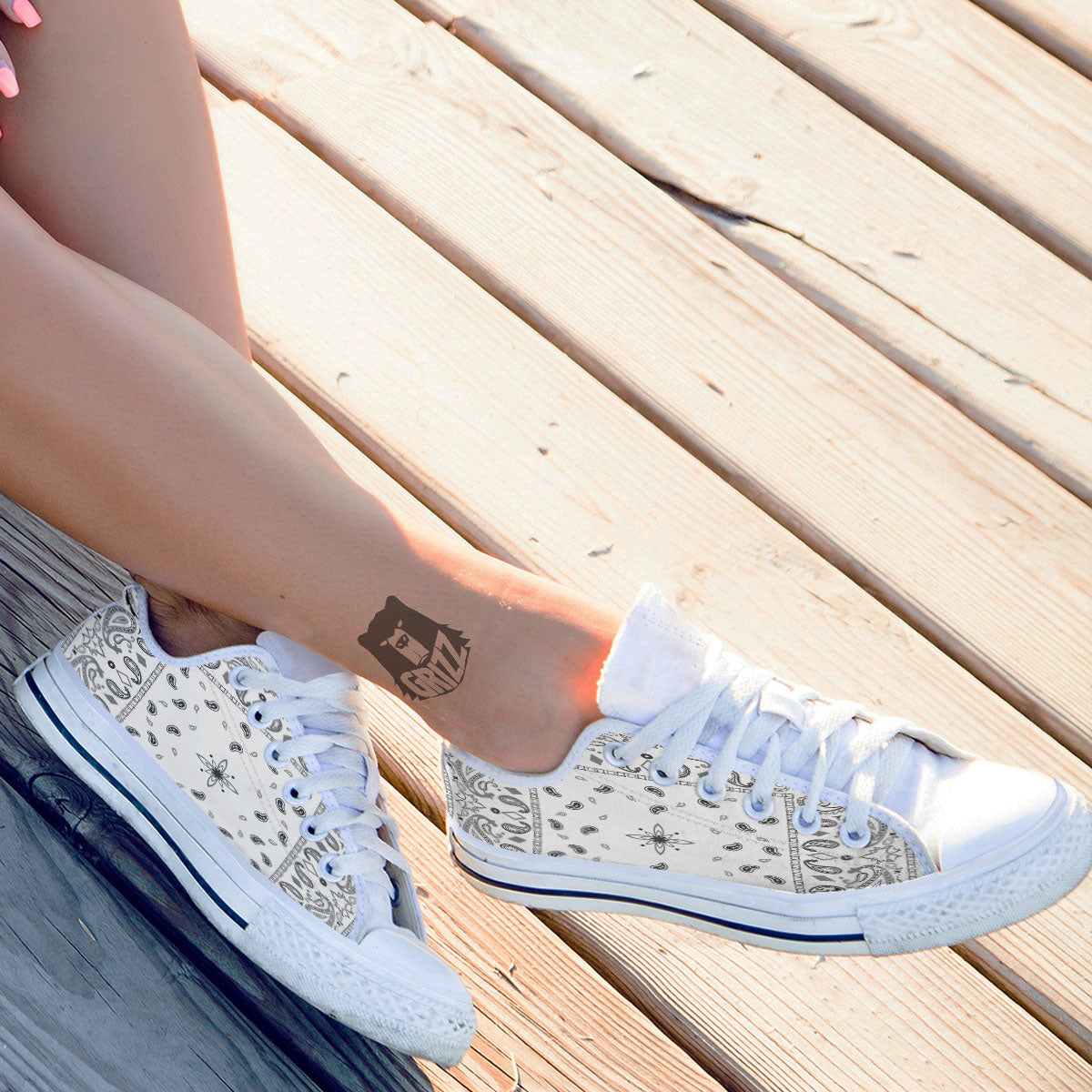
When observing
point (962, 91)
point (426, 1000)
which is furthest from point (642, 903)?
point (962, 91)

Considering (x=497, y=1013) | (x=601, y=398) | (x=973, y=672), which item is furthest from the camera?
(x=601, y=398)

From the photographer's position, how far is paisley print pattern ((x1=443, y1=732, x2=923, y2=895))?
30.7 inches

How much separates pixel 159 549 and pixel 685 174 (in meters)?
0.81

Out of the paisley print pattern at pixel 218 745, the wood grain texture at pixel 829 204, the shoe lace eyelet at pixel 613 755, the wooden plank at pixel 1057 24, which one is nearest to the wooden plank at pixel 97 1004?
the paisley print pattern at pixel 218 745

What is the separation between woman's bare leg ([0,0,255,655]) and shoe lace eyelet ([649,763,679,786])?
33 centimetres

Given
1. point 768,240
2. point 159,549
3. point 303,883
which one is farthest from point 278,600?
point 768,240

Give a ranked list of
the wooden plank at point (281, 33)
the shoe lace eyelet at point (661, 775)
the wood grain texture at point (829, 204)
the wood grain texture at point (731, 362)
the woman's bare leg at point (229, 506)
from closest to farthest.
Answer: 1. the woman's bare leg at point (229, 506)
2. the shoe lace eyelet at point (661, 775)
3. the wood grain texture at point (731, 362)
4. the wood grain texture at point (829, 204)
5. the wooden plank at point (281, 33)

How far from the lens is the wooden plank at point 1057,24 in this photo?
4.28 feet

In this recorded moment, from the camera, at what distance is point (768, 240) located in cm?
120

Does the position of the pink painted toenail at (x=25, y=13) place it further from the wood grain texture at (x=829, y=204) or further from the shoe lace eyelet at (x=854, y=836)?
the shoe lace eyelet at (x=854, y=836)

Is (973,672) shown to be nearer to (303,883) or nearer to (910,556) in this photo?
(910,556)

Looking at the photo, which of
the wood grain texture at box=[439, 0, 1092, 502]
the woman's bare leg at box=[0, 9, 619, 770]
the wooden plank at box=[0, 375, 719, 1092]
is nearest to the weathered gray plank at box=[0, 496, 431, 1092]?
the wooden plank at box=[0, 375, 719, 1092]

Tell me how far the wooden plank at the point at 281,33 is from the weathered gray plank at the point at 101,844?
64cm

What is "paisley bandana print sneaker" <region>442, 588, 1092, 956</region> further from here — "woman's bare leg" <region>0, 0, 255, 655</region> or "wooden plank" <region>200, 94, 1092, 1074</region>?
"woman's bare leg" <region>0, 0, 255, 655</region>
